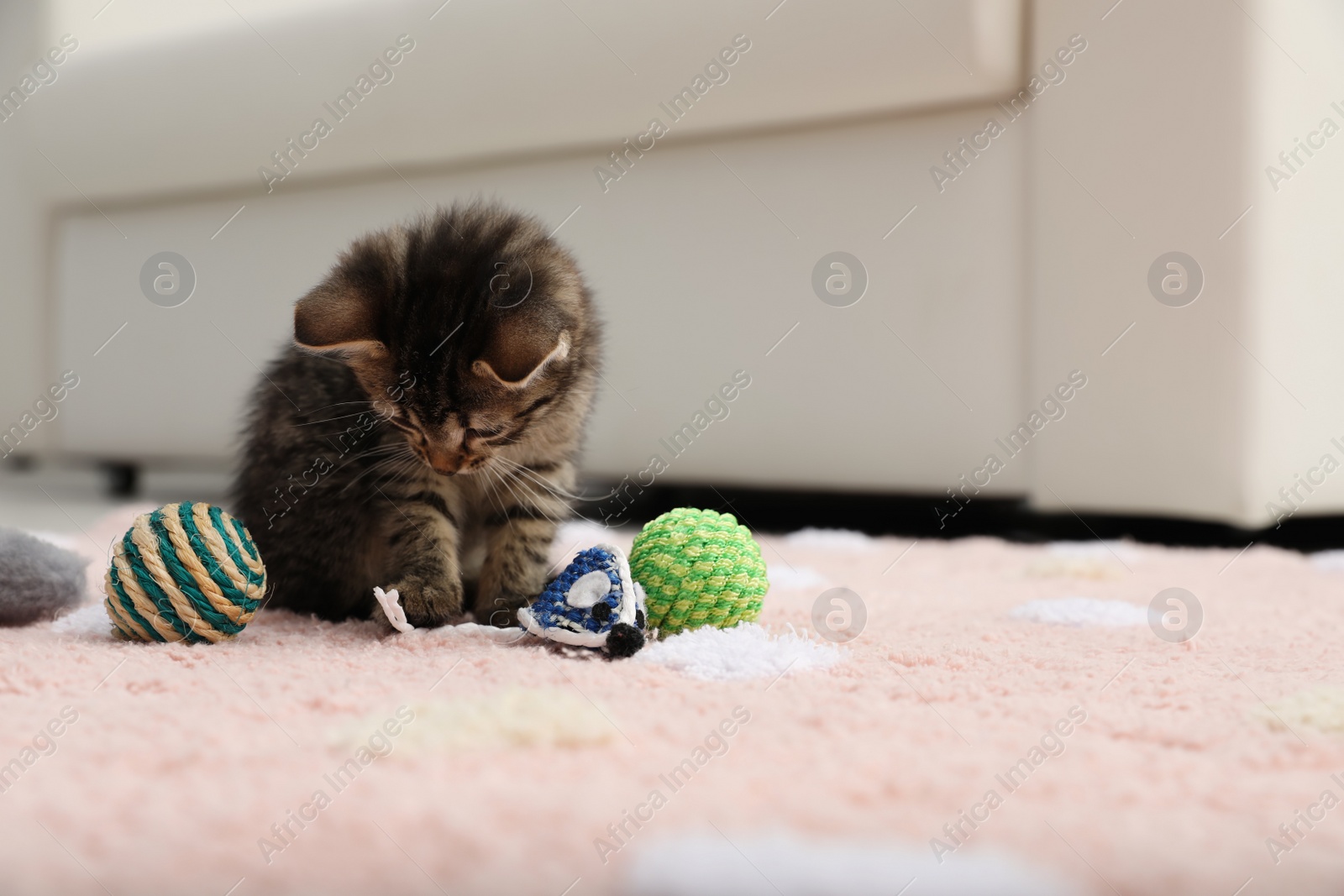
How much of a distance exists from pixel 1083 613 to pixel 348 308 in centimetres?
99

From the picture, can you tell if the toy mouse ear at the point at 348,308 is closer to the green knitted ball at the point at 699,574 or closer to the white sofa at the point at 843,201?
the green knitted ball at the point at 699,574

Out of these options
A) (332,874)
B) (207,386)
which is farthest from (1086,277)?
(207,386)

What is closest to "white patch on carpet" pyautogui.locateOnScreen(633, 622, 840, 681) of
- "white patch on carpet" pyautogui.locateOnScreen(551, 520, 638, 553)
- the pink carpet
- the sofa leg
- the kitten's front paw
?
the pink carpet

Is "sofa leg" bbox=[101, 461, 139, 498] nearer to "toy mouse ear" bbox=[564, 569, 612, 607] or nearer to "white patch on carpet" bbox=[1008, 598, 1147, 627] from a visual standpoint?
"toy mouse ear" bbox=[564, 569, 612, 607]

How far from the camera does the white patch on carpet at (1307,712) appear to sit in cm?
78

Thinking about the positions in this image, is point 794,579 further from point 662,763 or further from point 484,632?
point 662,763

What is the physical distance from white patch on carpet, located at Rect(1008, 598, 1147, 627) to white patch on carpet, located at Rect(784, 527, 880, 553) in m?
0.60

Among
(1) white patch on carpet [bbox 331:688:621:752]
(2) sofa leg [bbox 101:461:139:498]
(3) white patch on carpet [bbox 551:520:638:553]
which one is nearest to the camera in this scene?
(1) white patch on carpet [bbox 331:688:621:752]

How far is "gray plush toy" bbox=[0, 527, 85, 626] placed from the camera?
110cm

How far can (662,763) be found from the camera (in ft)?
2.19

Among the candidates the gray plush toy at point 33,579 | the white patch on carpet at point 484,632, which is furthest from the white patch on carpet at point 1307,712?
the gray plush toy at point 33,579

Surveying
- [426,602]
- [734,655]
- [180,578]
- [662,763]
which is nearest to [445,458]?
[426,602]

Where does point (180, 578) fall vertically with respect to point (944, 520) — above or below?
above

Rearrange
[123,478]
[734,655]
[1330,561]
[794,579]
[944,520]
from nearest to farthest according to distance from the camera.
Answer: [734,655], [794,579], [1330,561], [944,520], [123,478]
